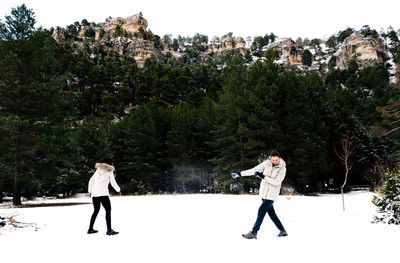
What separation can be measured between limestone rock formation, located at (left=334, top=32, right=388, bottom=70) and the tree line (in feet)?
254

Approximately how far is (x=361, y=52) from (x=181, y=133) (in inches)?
4298

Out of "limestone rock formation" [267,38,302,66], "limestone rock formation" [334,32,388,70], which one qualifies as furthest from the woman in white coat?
"limestone rock formation" [267,38,302,66]

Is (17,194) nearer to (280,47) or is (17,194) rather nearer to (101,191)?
(101,191)

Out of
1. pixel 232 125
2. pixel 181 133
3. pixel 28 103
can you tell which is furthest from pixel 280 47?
pixel 28 103

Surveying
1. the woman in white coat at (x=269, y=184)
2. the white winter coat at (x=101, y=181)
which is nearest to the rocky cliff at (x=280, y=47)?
the woman in white coat at (x=269, y=184)

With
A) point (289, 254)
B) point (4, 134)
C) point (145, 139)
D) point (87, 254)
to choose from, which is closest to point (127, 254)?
point (87, 254)

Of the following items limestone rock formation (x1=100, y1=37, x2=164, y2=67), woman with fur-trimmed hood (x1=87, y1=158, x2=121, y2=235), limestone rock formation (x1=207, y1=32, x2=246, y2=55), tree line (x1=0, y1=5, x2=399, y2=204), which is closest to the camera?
woman with fur-trimmed hood (x1=87, y1=158, x2=121, y2=235)

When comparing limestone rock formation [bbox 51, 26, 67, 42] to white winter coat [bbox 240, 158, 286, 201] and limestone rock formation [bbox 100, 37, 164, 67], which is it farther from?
white winter coat [bbox 240, 158, 286, 201]

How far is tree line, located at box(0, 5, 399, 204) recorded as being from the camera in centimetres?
1542

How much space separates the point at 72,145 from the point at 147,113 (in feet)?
55.9

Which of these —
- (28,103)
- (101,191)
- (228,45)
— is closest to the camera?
(101,191)

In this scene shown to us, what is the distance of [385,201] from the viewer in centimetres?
735

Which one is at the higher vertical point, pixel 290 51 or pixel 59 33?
pixel 59 33

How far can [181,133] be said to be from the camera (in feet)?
105
